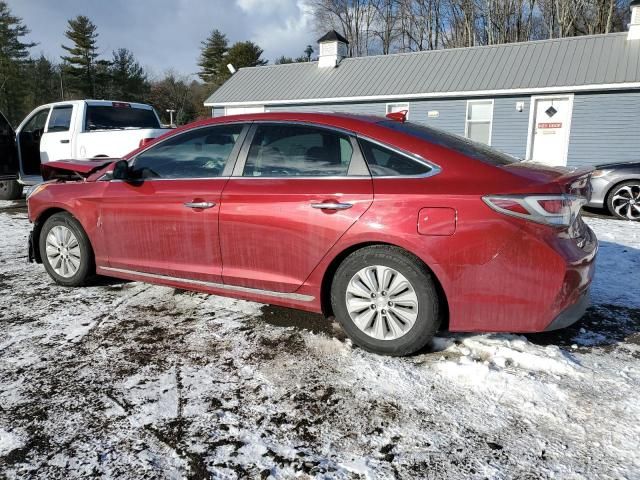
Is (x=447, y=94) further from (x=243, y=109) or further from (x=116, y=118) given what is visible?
(x=116, y=118)

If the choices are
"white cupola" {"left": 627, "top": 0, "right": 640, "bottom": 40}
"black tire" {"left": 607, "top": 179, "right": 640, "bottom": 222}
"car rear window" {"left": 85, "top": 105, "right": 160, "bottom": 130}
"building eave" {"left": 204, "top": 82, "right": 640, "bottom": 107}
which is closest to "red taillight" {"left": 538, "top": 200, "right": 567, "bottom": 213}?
"black tire" {"left": 607, "top": 179, "right": 640, "bottom": 222}

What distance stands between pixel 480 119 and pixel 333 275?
535 inches

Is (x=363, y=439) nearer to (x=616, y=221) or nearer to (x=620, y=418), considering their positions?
(x=620, y=418)

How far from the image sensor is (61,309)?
3832mm

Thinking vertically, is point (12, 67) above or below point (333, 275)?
A: above

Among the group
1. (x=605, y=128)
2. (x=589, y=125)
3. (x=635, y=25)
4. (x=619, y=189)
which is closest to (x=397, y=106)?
(x=589, y=125)

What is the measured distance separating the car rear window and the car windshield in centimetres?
719

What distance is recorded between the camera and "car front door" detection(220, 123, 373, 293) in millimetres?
3023

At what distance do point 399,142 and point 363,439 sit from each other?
175 cm

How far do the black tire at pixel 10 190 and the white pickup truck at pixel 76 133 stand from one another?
0.53 meters

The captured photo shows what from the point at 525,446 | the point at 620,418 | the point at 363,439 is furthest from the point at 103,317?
the point at 620,418

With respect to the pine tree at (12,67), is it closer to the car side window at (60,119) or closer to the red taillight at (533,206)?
the car side window at (60,119)

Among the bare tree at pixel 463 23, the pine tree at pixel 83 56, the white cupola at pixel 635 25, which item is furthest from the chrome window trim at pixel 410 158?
the pine tree at pixel 83 56

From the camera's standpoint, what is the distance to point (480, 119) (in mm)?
15148
